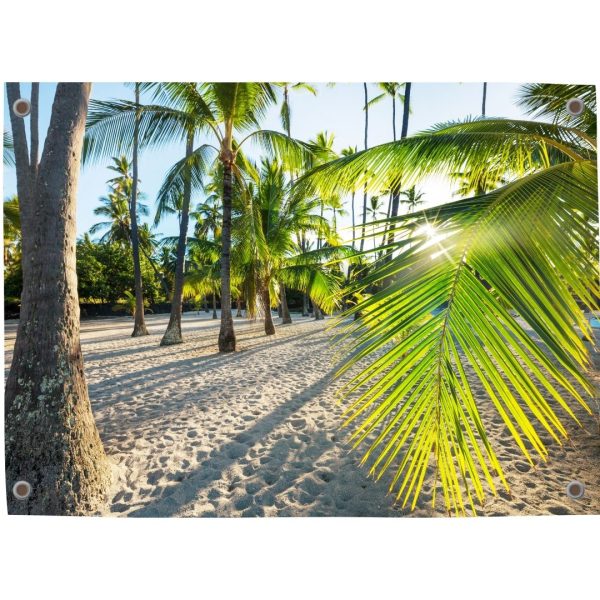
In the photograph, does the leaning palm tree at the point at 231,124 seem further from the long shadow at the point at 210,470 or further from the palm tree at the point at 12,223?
the long shadow at the point at 210,470

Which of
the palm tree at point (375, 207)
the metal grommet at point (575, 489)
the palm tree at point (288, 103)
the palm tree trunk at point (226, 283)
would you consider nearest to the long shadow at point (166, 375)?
the palm tree trunk at point (226, 283)

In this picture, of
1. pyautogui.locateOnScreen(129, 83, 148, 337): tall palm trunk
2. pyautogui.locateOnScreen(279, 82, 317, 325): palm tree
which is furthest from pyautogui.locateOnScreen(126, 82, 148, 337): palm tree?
pyautogui.locateOnScreen(279, 82, 317, 325): palm tree

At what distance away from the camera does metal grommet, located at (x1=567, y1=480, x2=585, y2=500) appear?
1.47 metres

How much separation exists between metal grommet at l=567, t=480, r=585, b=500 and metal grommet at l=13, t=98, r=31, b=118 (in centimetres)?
325

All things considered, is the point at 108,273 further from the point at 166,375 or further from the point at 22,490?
the point at 166,375

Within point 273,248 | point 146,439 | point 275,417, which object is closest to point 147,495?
point 146,439

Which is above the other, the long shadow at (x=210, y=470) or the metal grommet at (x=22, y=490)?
the metal grommet at (x=22, y=490)

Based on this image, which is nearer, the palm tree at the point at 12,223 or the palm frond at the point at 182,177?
the palm tree at the point at 12,223

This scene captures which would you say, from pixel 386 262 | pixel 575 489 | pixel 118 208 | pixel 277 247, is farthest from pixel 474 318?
pixel 277 247

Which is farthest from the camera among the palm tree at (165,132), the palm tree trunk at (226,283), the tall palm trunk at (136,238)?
the palm tree trunk at (226,283)

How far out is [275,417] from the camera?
239cm

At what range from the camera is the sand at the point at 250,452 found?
4.99 feet

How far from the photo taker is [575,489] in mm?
1484

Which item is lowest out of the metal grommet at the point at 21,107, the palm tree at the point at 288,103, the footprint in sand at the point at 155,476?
the footprint in sand at the point at 155,476
